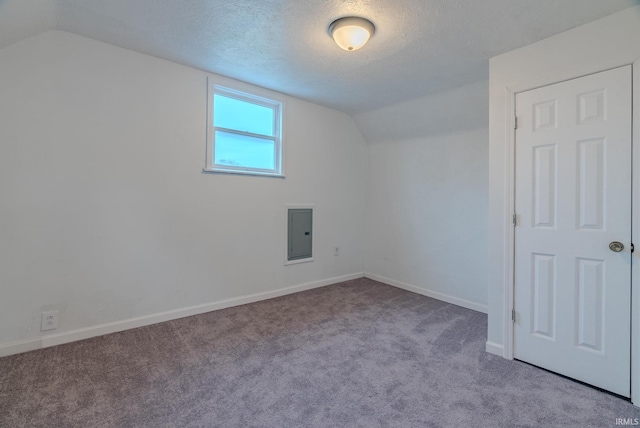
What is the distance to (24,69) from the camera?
7.19 ft

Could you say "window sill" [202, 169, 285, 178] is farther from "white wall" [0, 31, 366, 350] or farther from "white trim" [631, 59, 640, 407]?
"white trim" [631, 59, 640, 407]

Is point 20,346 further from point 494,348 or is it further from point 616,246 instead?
point 616,246

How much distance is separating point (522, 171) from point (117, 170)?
11.4 feet

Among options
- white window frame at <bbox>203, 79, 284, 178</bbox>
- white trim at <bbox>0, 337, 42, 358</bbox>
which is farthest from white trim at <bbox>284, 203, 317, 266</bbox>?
white trim at <bbox>0, 337, 42, 358</bbox>

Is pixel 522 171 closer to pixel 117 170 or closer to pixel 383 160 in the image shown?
pixel 383 160

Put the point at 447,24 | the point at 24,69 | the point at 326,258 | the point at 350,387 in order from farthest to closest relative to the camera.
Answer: the point at 326,258 → the point at 24,69 → the point at 447,24 → the point at 350,387

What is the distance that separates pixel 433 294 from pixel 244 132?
3.16 meters

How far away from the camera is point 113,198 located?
2.57 metres

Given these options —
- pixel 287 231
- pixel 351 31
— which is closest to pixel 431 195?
pixel 287 231

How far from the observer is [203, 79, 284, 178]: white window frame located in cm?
308

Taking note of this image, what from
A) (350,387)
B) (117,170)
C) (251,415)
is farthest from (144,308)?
(350,387)

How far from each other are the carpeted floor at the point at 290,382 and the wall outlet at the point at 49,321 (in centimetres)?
18

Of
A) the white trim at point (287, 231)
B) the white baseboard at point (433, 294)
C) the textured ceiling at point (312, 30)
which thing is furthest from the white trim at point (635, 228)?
the white trim at point (287, 231)

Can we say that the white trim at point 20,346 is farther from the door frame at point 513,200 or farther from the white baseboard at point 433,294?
the white baseboard at point 433,294
